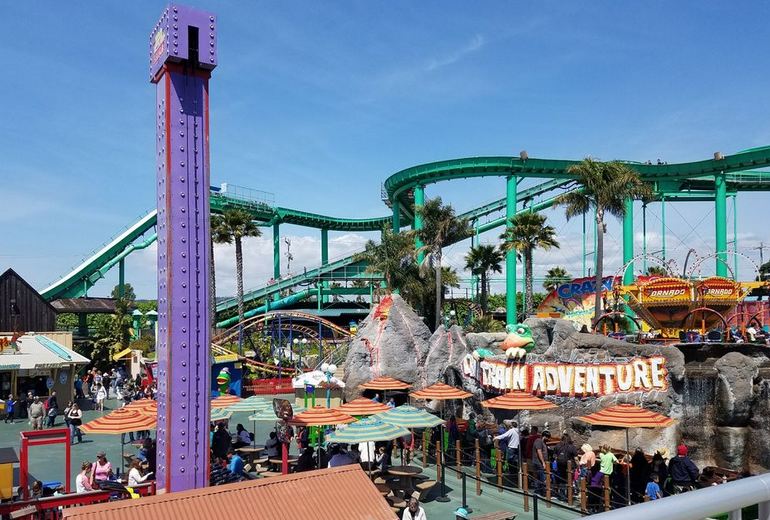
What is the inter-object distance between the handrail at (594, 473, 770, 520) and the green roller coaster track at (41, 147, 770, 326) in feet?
Result: 130

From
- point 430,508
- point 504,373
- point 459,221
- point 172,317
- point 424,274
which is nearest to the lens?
point 172,317

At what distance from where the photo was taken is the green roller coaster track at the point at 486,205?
44.4 m

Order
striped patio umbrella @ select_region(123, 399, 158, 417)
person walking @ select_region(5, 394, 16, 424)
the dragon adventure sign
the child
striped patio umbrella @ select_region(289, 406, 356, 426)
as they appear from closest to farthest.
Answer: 1. the child
2. striped patio umbrella @ select_region(289, 406, 356, 426)
3. striped patio umbrella @ select_region(123, 399, 158, 417)
4. the dragon adventure sign
5. person walking @ select_region(5, 394, 16, 424)

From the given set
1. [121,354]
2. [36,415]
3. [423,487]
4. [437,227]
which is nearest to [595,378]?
→ [423,487]

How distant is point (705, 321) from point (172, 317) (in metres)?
26.3

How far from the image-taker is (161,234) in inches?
372

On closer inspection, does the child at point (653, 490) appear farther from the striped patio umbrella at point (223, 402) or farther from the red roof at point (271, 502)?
the striped patio umbrella at point (223, 402)

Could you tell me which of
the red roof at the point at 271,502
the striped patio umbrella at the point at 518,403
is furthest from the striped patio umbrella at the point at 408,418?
the red roof at the point at 271,502

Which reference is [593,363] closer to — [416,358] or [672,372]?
[672,372]

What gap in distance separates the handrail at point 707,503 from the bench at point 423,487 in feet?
41.1

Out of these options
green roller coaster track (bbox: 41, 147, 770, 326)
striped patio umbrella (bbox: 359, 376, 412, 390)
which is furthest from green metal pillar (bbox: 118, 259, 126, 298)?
striped patio umbrella (bbox: 359, 376, 412, 390)

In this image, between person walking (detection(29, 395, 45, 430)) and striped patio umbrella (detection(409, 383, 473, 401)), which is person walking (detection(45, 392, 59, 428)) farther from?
striped patio umbrella (detection(409, 383, 473, 401))

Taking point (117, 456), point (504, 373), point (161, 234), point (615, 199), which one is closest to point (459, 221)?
point (615, 199)

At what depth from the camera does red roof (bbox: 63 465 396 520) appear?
740 cm
